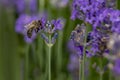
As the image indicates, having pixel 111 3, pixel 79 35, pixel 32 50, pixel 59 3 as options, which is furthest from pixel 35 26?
pixel 59 3

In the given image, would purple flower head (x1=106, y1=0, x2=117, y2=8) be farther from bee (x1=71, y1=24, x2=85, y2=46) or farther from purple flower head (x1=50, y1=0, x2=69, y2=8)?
purple flower head (x1=50, y1=0, x2=69, y2=8)

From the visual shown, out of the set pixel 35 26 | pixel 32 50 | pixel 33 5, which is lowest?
pixel 32 50

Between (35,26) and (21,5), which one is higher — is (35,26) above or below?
below

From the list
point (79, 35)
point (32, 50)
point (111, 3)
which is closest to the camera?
point (79, 35)

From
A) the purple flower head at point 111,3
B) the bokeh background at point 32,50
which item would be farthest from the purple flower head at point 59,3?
the purple flower head at point 111,3

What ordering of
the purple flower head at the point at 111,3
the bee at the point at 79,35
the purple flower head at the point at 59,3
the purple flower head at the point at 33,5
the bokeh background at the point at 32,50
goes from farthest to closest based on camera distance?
1. the purple flower head at the point at 33,5
2. the purple flower head at the point at 59,3
3. the bokeh background at the point at 32,50
4. the purple flower head at the point at 111,3
5. the bee at the point at 79,35

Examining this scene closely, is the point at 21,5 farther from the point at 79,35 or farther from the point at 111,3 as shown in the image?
the point at 79,35

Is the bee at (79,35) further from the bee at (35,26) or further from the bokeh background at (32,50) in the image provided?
the bokeh background at (32,50)

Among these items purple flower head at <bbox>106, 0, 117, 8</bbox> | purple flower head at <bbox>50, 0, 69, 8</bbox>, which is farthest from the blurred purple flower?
purple flower head at <bbox>106, 0, 117, 8</bbox>
